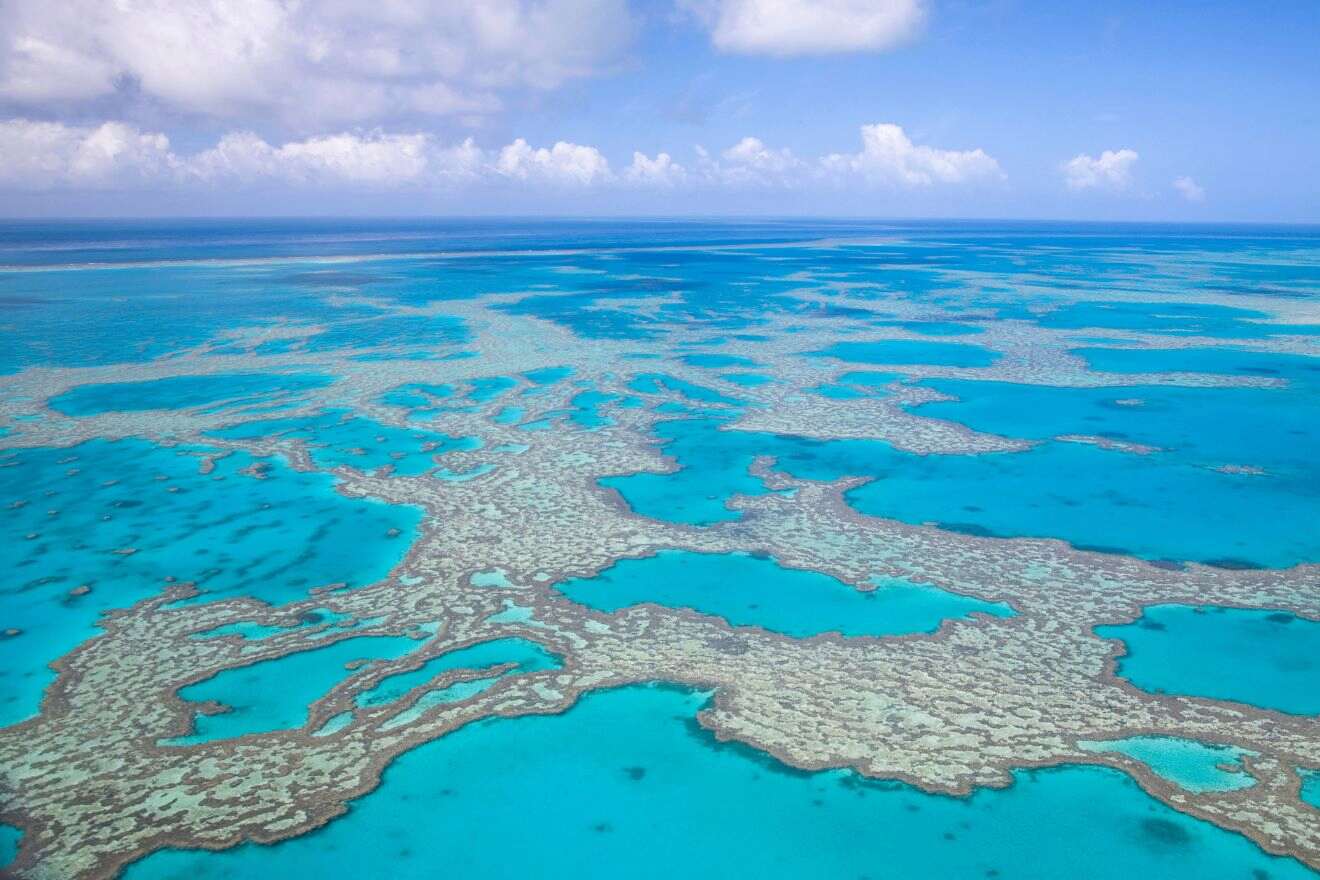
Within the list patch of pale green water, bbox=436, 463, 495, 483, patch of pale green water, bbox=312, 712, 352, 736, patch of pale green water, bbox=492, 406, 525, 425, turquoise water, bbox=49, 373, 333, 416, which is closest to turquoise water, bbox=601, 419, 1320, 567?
patch of pale green water, bbox=436, 463, 495, 483

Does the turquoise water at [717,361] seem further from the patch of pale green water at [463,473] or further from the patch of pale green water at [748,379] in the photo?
the patch of pale green water at [463,473]

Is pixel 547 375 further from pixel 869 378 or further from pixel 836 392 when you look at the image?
pixel 869 378

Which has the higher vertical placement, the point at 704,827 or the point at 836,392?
the point at 836,392

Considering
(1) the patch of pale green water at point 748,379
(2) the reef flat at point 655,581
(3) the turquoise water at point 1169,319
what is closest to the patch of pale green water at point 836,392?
(2) the reef flat at point 655,581

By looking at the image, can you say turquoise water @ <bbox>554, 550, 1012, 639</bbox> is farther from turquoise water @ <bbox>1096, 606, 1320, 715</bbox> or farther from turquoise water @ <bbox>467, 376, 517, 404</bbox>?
turquoise water @ <bbox>467, 376, 517, 404</bbox>

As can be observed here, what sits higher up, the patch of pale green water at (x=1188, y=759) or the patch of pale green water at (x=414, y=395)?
the patch of pale green water at (x=414, y=395)

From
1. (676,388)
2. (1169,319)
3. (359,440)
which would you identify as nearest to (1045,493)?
(676,388)
